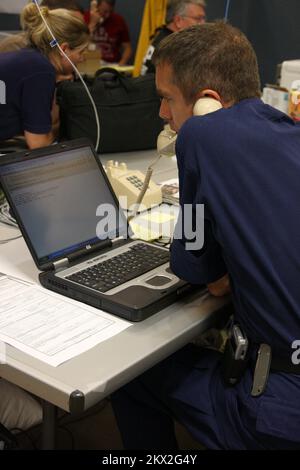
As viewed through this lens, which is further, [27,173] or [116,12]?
[116,12]

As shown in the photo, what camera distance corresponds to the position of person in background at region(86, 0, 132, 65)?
19.9 ft

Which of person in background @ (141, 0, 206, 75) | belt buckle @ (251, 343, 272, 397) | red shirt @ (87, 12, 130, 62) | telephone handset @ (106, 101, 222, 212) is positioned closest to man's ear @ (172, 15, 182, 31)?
person in background @ (141, 0, 206, 75)

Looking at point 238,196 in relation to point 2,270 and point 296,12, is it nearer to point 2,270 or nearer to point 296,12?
point 2,270

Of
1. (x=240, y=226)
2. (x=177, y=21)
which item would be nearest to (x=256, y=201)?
(x=240, y=226)

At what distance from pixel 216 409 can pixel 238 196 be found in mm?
466

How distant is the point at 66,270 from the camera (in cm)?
126

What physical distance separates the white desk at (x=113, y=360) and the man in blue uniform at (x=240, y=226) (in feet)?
0.27

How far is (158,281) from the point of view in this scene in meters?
1.23

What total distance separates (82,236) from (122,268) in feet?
0.46

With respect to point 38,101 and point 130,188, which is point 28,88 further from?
point 130,188

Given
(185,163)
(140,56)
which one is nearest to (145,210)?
(185,163)

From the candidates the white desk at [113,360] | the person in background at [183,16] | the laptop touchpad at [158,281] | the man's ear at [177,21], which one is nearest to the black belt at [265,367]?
the white desk at [113,360]

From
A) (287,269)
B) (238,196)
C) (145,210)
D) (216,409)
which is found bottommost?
(216,409)

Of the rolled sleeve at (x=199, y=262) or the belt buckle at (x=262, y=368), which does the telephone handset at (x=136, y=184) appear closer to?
the rolled sleeve at (x=199, y=262)
